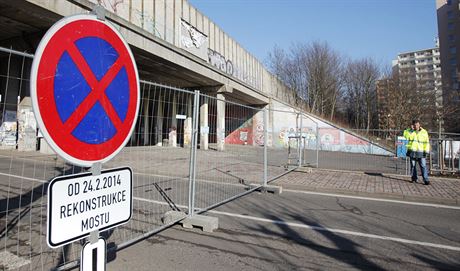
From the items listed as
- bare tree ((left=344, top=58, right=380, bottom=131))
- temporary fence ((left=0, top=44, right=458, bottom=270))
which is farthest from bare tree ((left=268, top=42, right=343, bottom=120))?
temporary fence ((left=0, top=44, right=458, bottom=270))

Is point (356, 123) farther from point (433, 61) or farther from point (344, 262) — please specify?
point (433, 61)

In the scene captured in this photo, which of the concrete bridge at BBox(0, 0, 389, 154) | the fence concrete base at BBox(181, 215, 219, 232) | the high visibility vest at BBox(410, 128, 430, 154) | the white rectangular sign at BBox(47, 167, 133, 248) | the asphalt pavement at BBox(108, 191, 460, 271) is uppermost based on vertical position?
the concrete bridge at BBox(0, 0, 389, 154)

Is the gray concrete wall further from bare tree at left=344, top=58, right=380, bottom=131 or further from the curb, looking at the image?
bare tree at left=344, top=58, right=380, bottom=131

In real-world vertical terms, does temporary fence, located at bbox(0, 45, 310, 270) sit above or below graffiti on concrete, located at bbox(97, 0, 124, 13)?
below

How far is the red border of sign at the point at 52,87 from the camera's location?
150 cm

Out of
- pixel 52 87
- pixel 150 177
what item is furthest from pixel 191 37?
pixel 52 87

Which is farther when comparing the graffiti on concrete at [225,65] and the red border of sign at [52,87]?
the graffiti on concrete at [225,65]

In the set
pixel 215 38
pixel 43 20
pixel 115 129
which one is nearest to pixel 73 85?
pixel 115 129

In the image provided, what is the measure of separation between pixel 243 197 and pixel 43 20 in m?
12.1

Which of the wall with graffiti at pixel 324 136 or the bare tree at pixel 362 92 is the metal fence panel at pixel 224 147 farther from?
the bare tree at pixel 362 92

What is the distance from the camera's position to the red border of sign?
1498 mm

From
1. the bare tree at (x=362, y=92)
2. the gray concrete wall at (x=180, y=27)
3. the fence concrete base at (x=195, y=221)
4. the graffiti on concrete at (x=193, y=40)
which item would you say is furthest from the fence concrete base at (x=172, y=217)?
the bare tree at (x=362, y=92)

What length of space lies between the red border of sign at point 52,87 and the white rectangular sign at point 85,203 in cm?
12

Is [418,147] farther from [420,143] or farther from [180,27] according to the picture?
[180,27]
